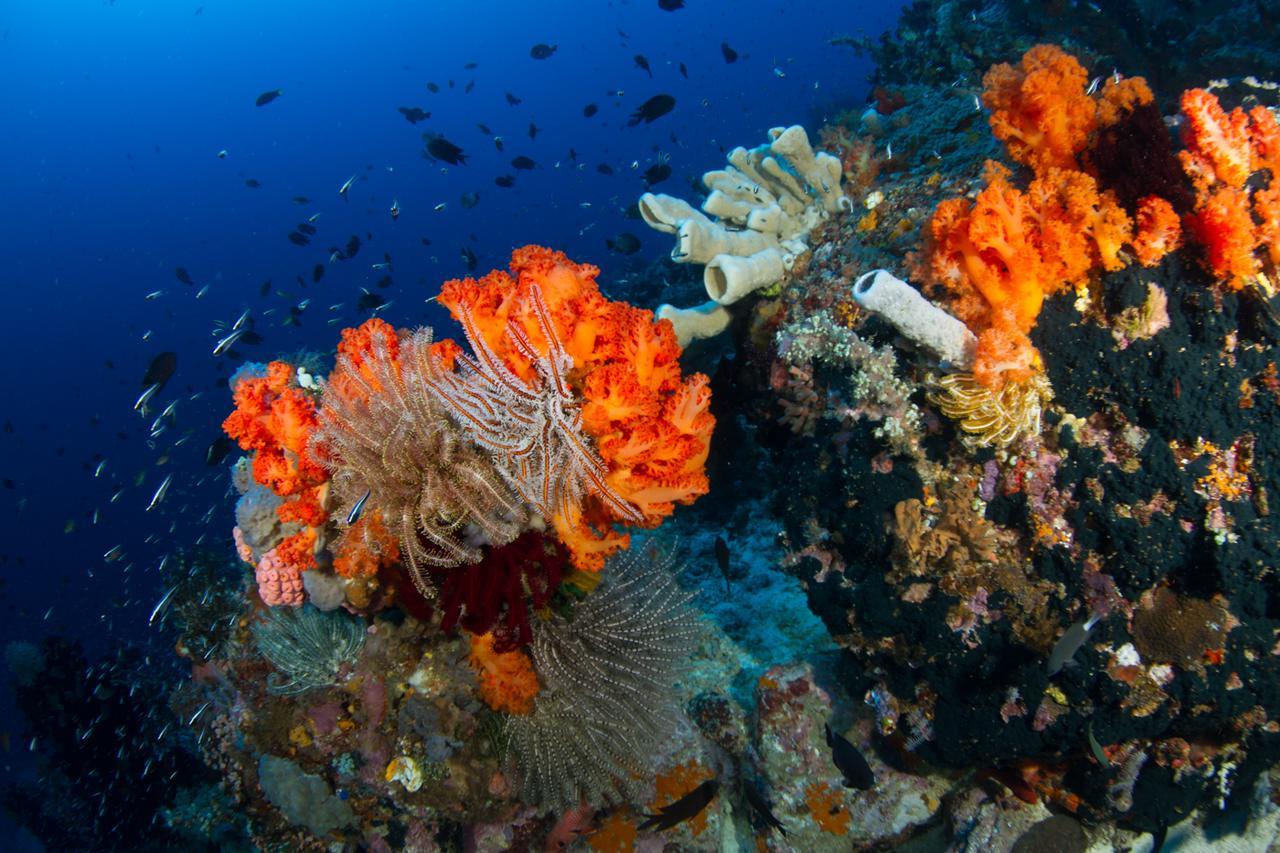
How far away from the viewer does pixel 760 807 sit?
4.13 metres

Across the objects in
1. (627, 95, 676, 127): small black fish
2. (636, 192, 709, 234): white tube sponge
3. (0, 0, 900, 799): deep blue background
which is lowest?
→ (0, 0, 900, 799): deep blue background

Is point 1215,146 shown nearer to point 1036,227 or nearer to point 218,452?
point 1036,227

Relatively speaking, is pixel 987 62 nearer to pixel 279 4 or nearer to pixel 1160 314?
pixel 1160 314

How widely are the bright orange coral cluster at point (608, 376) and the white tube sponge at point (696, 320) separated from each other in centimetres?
170

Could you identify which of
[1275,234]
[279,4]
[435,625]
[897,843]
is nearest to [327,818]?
[435,625]

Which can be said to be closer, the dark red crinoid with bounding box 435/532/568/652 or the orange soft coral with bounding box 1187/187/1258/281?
the orange soft coral with bounding box 1187/187/1258/281

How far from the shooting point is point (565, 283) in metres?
3.45

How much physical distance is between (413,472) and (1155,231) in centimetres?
397

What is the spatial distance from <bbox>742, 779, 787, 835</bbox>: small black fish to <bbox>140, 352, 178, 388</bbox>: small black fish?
822 cm

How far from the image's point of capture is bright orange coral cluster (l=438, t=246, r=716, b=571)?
323cm

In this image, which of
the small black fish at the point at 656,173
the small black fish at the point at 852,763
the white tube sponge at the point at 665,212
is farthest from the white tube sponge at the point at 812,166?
the small black fish at the point at 656,173

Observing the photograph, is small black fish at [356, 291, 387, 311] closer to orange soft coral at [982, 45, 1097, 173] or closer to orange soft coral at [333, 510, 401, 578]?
orange soft coral at [333, 510, 401, 578]

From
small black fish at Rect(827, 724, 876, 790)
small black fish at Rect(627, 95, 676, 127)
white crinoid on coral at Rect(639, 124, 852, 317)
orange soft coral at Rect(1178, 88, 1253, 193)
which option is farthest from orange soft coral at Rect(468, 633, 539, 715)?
small black fish at Rect(627, 95, 676, 127)

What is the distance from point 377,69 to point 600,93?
167 feet
